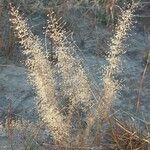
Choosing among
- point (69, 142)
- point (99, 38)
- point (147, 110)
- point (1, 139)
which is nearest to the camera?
point (69, 142)

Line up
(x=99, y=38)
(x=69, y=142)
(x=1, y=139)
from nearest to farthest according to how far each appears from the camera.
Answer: (x=69, y=142) → (x=1, y=139) → (x=99, y=38)

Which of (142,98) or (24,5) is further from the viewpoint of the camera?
(24,5)

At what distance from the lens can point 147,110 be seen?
3.21 metres

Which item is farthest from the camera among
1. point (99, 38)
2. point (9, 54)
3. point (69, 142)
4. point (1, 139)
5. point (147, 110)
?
point (99, 38)

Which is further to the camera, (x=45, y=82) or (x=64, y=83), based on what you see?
(x=64, y=83)

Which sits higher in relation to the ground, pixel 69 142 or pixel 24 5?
pixel 24 5

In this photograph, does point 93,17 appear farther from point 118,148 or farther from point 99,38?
point 118,148

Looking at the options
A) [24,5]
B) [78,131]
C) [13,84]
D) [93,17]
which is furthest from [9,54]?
[78,131]

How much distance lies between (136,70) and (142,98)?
356 millimetres

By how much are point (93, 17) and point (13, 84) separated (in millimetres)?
930

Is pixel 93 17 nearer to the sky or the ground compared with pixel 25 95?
nearer to the sky

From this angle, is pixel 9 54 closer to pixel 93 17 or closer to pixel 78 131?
pixel 93 17

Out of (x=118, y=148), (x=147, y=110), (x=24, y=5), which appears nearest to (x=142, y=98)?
(x=147, y=110)

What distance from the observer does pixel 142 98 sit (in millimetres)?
3338
